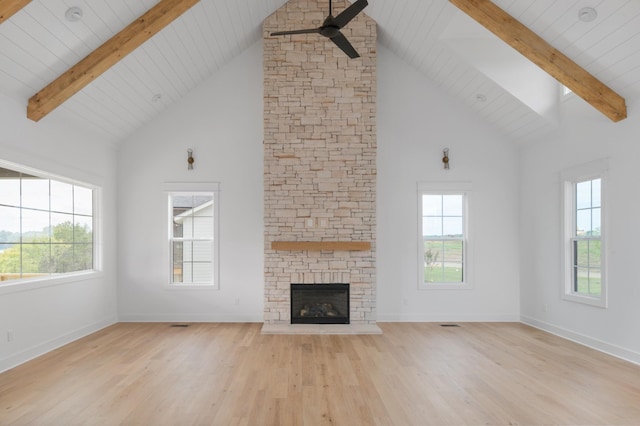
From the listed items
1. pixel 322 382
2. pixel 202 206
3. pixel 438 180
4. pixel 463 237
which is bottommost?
pixel 322 382

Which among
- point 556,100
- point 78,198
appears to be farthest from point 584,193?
point 78,198

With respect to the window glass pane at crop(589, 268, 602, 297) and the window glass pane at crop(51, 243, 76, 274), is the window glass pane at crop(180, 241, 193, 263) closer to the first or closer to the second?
the window glass pane at crop(51, 243, 76, 274)

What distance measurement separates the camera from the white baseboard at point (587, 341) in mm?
4621

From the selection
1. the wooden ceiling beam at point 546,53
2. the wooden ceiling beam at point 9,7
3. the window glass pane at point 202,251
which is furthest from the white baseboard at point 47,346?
the wooden ceiling beam at point 546,53

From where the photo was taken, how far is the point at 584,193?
5.54 meters

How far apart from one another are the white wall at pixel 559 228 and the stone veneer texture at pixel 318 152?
2359 millimetres

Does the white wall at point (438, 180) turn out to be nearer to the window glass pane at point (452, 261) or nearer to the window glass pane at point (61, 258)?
the window glass pane at point (452, 261)

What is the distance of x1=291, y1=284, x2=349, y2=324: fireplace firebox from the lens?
6.48m

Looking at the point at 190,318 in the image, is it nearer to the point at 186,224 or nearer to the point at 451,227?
the point at 186,224

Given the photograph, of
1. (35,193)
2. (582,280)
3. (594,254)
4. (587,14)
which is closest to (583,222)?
(594,254)

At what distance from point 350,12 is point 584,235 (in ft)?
13.2

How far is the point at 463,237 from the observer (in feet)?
22.9

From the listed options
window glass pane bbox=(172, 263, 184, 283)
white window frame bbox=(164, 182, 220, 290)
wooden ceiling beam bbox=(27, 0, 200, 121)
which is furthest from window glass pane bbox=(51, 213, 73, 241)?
window glass pane bbox=(172, 263, 184, 283)

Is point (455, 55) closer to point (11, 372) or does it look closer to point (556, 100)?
point (556, 100)
